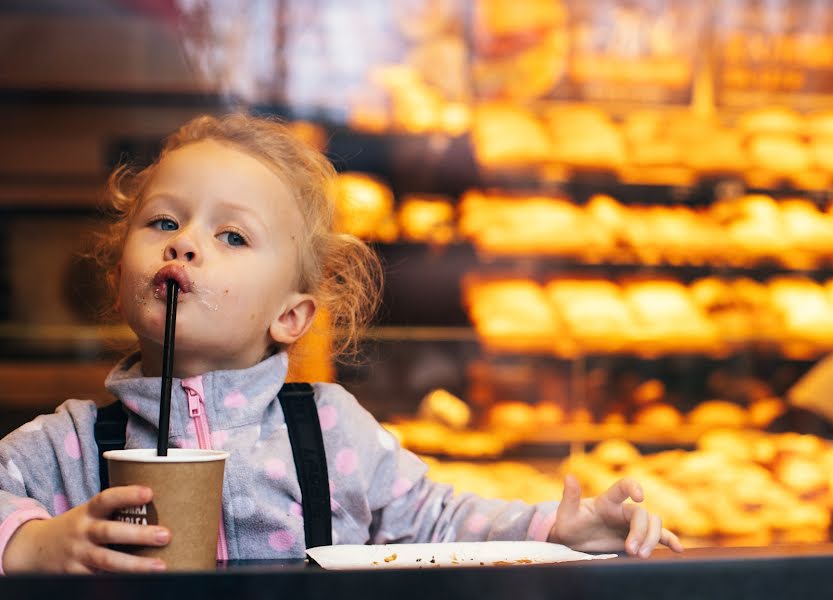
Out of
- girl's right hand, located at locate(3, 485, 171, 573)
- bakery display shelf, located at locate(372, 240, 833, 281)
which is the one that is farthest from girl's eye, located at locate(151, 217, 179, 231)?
bakery display shelf, located at locate(372, 240, 833, 281)

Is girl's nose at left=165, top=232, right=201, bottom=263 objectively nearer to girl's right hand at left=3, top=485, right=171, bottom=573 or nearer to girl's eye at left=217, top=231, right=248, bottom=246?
girl's eye at left=217, top=231, right=248, bottom=246

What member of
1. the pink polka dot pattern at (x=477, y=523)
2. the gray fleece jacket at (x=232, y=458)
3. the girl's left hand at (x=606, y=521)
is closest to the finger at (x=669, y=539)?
the girl's left hand at (x=606, y=521)

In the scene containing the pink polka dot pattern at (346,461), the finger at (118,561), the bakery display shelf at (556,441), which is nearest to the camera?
the finger at (118,561)

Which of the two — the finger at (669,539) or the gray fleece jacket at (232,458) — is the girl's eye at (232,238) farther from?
the finger at (669,539)

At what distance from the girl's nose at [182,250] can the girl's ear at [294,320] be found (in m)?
0.17

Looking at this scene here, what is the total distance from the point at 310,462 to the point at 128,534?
1.32 ft

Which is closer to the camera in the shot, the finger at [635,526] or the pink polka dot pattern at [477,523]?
the finger at [635,526]

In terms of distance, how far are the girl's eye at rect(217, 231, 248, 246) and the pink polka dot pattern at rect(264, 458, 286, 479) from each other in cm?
23

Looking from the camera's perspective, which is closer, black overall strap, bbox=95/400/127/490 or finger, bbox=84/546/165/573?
finger, bbox=84/546/165/573

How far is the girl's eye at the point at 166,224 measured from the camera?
3.57 feet

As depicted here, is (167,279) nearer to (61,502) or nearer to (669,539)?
(61,502)

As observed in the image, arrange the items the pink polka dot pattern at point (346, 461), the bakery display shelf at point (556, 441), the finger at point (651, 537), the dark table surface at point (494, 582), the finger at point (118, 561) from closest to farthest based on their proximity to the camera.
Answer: the dark table surface at point (494, 582) < the finger at point (118, 561) < the finger at point (651, 537) < the pink polka dot pattern at point (346, 461) < the bakery display shelf at point (556, 441)

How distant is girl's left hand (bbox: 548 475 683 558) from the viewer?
0.94 m

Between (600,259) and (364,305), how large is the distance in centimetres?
270
